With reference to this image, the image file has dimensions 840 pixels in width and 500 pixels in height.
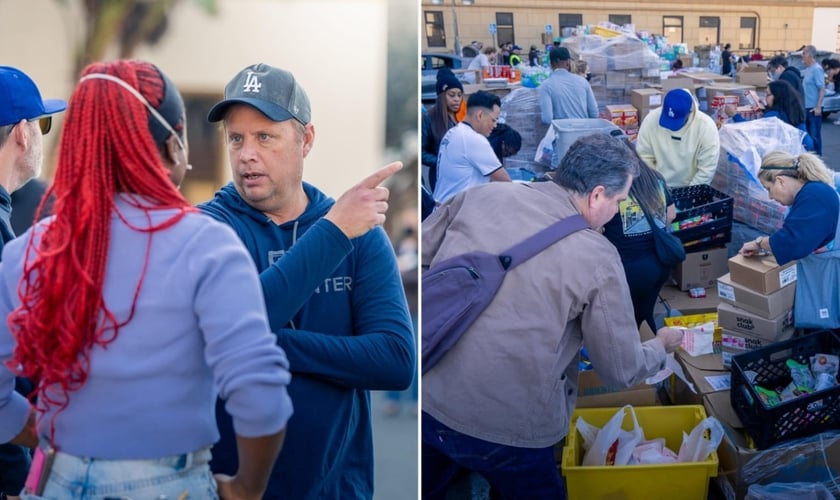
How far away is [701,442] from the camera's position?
2.74 m

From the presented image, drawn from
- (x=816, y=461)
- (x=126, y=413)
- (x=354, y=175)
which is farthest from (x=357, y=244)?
(x=816, y=461)

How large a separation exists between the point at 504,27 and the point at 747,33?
28.8 ft

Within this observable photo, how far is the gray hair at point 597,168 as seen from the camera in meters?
2.15

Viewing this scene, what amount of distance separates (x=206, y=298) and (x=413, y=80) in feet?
2.04

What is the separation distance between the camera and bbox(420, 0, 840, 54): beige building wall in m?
25.6

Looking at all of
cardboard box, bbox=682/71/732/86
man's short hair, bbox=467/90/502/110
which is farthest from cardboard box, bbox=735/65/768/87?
man's short hair, bbox=467/90/502/110

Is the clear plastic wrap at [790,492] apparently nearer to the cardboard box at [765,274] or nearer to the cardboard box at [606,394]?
the cardboard box at [606,394]

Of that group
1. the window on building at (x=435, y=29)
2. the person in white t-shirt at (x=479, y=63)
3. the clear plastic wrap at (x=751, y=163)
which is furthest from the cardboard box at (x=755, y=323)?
the window on building at (x=435, y=29)

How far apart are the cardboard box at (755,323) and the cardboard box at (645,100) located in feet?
12.9

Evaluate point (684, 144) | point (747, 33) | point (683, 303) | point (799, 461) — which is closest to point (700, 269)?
point (683, 303)

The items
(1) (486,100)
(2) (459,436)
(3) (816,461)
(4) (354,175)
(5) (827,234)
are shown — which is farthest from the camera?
(1) (486,100)

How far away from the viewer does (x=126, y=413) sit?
1119 millimetres

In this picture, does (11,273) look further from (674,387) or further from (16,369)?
(674,387)

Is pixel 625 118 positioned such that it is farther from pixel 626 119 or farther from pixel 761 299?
pixel 761 299
